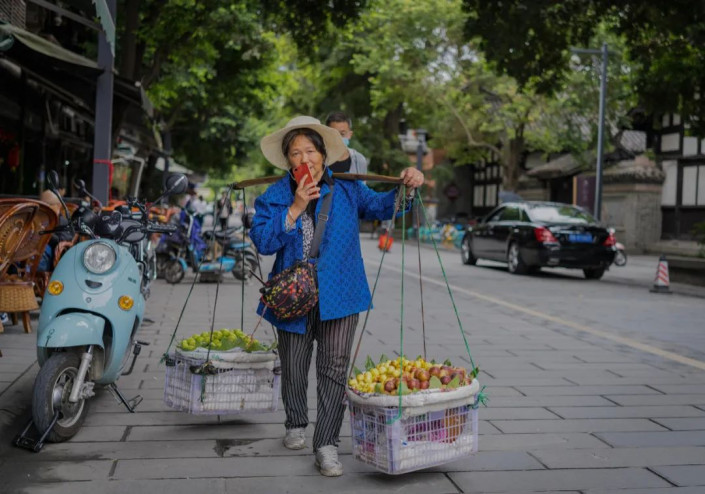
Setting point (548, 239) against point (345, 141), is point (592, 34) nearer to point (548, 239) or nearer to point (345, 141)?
point (548, 239)

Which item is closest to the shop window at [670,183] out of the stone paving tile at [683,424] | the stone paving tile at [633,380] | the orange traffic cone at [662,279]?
the orange traffic cone at [662,279]

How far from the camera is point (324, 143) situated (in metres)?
4.46

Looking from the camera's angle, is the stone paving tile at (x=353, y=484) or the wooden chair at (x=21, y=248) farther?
the wooden chair at (x=21, y=248)

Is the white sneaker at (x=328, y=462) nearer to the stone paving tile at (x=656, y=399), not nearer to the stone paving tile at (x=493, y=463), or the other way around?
the stone paving tile at (x=493, y=463)

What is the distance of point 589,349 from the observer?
26.8ft

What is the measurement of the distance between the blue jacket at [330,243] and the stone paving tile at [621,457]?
1229 mm

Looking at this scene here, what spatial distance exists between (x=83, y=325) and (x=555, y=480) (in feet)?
8.36

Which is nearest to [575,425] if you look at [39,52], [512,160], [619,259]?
[39,52]

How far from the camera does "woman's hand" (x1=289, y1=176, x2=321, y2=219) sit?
4.05 meters

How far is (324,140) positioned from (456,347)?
13.4 ft

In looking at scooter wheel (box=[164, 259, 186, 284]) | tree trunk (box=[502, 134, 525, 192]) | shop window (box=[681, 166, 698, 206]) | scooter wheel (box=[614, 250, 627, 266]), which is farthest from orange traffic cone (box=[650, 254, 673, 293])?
tree trunk (box=[502, 134, 525, 192])

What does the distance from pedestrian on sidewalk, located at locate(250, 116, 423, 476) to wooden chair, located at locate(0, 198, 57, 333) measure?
8.00 ft

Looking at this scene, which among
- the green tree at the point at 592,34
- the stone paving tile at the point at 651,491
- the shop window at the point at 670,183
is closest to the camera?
the stone paving tile at the point at 651,491

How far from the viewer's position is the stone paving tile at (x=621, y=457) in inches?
173
